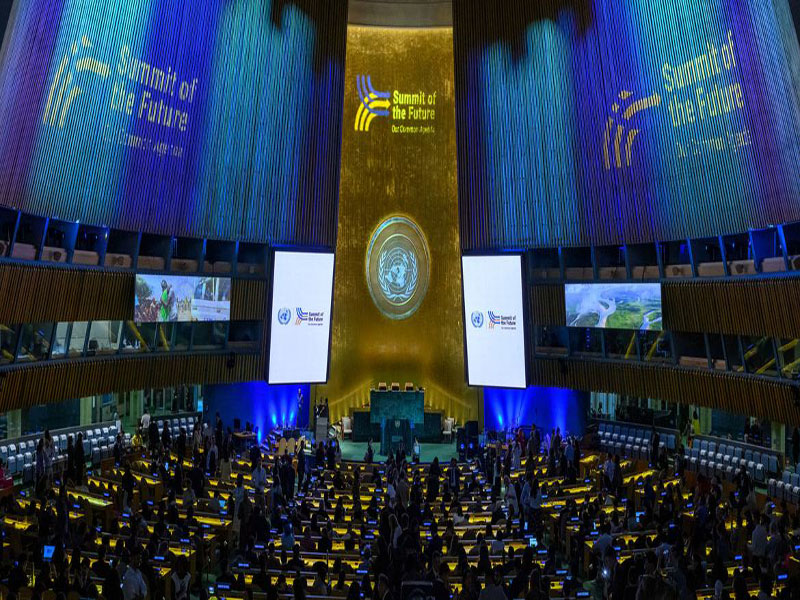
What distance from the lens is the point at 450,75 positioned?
24.8m

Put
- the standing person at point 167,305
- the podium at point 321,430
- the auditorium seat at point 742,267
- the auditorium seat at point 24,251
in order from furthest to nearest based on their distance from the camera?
the podium at point 321,430
the standing person at point 167,305
the auditorium seat at point 742,267
the auditorium seat at point 24,251

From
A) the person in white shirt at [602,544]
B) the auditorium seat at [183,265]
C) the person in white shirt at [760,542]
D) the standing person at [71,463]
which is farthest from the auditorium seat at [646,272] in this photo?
the standing person at [71,463]

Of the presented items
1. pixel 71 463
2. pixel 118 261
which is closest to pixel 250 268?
pixel 118 261

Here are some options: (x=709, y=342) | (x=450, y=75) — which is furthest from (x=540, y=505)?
(x=450, y=75)

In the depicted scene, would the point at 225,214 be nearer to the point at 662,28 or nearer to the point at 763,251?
the point at 662,28

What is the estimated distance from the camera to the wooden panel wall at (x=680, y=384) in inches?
639

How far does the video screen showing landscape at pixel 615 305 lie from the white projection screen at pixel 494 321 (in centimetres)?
150

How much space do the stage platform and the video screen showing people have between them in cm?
508

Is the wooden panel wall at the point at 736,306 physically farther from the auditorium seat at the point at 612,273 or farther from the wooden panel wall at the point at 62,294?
the wooden panel wall at the point at 62,294

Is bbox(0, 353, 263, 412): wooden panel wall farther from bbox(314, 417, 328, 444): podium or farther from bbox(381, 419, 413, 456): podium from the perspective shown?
bbox(381, 419, 413, 456): podium

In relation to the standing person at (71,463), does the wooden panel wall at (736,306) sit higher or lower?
higher

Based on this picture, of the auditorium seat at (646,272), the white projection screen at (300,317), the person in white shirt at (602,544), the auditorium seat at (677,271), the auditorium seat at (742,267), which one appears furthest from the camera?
the white projection screen at (300,317)

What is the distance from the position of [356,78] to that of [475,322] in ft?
29.2

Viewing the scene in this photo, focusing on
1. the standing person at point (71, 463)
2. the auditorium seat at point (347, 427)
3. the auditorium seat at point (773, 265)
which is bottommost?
the standing person at point (71, 463)
